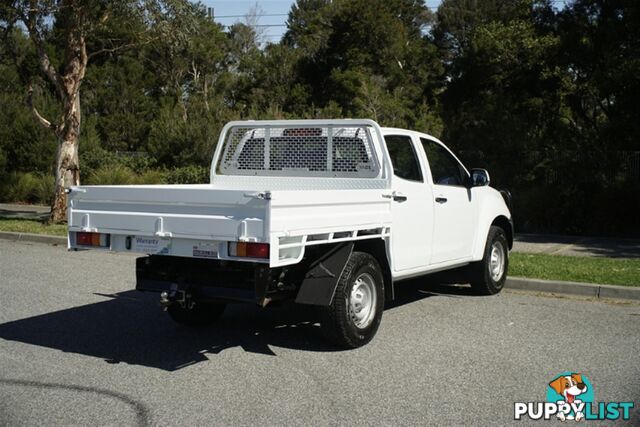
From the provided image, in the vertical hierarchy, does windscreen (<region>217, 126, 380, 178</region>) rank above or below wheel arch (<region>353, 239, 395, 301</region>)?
above

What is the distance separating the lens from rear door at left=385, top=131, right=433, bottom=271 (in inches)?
298

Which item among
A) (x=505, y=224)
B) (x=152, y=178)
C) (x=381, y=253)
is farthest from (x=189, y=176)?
(x=381, y=253)

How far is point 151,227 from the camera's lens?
6473 millimetres

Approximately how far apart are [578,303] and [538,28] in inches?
718

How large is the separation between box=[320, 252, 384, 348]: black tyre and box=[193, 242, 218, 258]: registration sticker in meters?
1.12

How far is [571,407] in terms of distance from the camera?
5426 mm

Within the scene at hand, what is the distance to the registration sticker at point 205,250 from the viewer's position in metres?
6.18

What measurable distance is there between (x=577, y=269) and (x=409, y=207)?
4.27 metres

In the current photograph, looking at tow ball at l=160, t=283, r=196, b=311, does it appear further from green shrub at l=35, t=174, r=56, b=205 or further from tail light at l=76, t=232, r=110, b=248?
green shrub at l=35, t=174, r=56, b=205

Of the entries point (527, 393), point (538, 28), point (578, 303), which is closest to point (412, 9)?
point (538, 28)

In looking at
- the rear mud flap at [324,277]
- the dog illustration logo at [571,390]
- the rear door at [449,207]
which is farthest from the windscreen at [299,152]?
the dog illustration logo at [571,390]

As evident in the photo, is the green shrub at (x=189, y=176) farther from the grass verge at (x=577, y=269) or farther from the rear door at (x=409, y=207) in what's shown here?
the rear door at (x=409, y=207)

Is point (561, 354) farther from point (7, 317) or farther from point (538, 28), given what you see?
point (538, 28)

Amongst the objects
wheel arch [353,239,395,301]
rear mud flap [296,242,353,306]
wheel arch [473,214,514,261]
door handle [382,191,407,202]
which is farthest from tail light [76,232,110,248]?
wheel arch [473,214,514,261]
